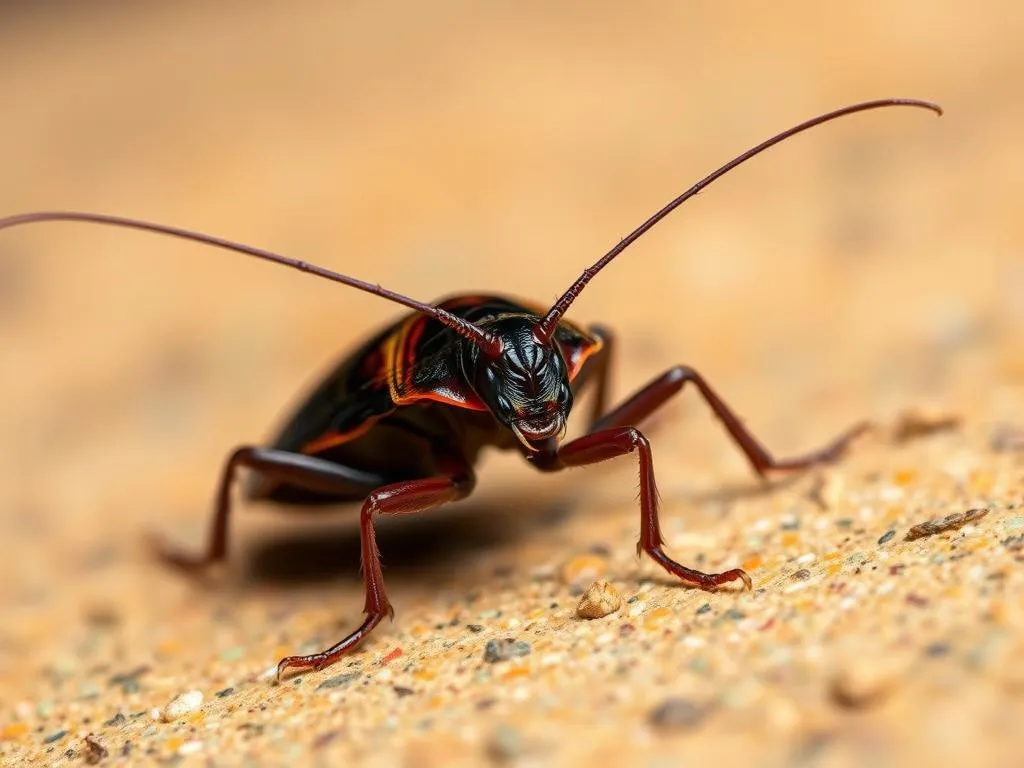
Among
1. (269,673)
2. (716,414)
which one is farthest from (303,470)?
(716,414)

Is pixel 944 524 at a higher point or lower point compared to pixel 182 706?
higher

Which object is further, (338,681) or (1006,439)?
(1006,439)

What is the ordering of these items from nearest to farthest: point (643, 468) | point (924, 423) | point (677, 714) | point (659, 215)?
point (677, 714) → point (659, 215) → point (643, 468) → point (924, 423)

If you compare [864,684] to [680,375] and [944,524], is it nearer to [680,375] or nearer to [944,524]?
[944,524]

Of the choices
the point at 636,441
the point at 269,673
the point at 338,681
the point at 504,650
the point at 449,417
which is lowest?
the point at 269,673

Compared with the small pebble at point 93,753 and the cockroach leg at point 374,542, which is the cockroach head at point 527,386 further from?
the small pebble at point 93,753

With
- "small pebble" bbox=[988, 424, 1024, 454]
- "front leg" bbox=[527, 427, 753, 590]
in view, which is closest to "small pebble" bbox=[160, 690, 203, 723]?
"front leg" bbox=[527, 427, 753, 590]

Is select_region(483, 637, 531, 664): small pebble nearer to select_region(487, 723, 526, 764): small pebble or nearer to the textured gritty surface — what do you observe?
the textured gritty surface

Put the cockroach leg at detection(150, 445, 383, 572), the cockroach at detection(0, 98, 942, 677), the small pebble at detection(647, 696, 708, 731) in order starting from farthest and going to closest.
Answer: the cockroach leg at detection(150, 445, 383, 572)
the cockroach at detection(0, 98, 942, 677)
the small pebble at detection(647, 696, 708, 731)
